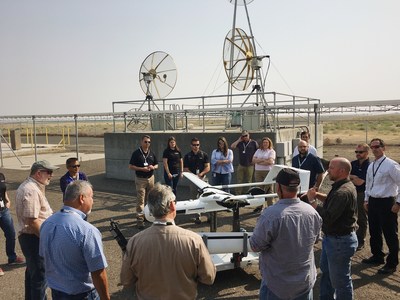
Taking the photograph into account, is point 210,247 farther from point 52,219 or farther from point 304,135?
point 304,135

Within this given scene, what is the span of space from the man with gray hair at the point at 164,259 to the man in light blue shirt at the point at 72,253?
15.5 inches

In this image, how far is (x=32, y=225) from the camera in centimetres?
398

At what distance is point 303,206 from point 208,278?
109 centimetres

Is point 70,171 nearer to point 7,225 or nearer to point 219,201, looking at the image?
point 7,225

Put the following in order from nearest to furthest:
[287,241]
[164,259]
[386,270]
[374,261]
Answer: [164,259], [287,241], [386,270], [374,261]

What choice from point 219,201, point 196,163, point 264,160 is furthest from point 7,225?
point 264,160

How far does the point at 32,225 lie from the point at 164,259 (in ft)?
7.54

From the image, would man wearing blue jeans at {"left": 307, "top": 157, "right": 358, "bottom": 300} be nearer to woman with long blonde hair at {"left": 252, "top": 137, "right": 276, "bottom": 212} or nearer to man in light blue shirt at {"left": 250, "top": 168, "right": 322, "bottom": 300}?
man in light blue shirt at {"left": 250, "top": 168, "right": 322, "bottom": 300}

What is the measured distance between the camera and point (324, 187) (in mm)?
11492

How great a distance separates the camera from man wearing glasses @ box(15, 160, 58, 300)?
396 cm

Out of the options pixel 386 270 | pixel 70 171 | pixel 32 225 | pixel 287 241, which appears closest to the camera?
pixel 287 241

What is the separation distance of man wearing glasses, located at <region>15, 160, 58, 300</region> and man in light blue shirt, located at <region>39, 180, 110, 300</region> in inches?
49.1

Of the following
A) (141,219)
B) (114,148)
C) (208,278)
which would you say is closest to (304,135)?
(141,219)

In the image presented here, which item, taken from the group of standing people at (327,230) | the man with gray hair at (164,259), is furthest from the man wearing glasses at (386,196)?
the man with gray hair at (164,259)
